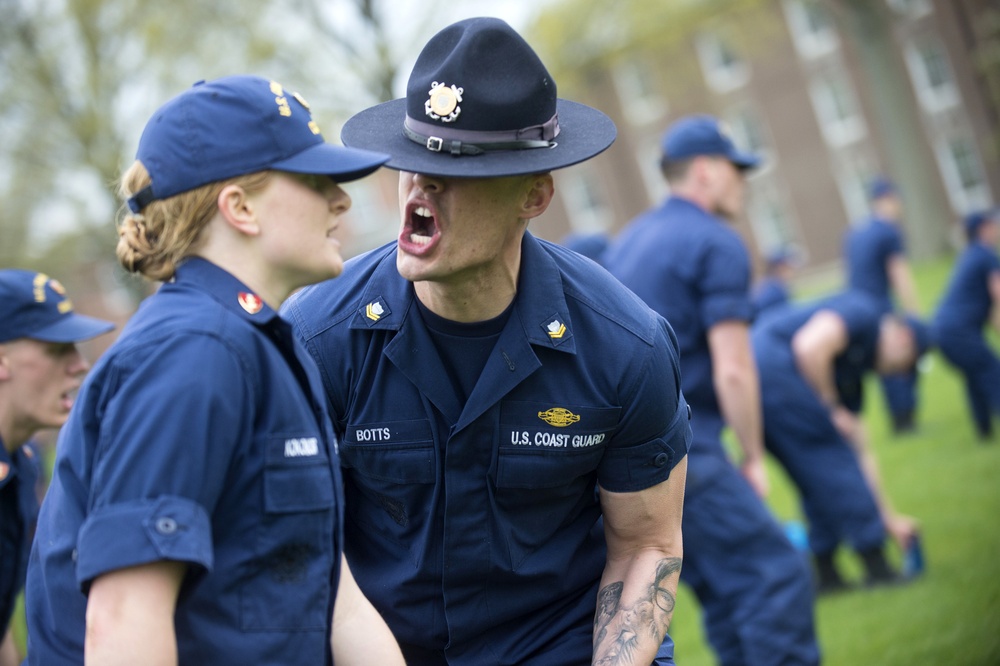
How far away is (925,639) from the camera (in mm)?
6336

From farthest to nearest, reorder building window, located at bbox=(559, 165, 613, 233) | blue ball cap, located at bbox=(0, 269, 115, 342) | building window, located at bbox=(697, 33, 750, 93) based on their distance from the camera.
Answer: building window, located at bbox=(559, 165, 613, 233), building window, located at bbox=(697, 33, 750, 93), blue ball cap, located at bbox=(0, 269, 115, 342)

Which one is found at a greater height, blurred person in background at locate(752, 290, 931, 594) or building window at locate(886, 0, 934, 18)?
building window at locate(886, 0, 934, 18)

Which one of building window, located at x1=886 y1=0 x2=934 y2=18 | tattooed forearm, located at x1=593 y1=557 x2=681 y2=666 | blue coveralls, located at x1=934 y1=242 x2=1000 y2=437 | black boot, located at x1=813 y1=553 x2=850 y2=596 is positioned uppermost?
building window, located at x1=886 y1=0 x2=934 y2=18

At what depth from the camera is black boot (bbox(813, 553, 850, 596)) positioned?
8082 mm

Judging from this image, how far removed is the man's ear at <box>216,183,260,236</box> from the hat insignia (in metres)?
0.89

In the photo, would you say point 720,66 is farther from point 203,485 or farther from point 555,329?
point 203,485

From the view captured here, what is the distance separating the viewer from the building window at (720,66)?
42406 millimetres

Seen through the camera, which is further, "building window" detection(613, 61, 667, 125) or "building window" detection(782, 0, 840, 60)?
"building window" detection(613, 61, 667, 125)

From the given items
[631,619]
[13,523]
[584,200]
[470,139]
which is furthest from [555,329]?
[584,200]

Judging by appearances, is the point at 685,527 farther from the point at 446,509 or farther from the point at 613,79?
the point at 613,79

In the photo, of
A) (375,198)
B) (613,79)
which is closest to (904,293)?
(613,79)

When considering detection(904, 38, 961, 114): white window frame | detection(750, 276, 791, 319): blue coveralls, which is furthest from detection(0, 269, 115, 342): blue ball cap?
detection(904, 38, 961, 114): white window frame

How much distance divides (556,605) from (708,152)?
3.60 metres

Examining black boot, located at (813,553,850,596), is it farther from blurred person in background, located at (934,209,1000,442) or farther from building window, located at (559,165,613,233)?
building window, located at (559,165,613,233)
